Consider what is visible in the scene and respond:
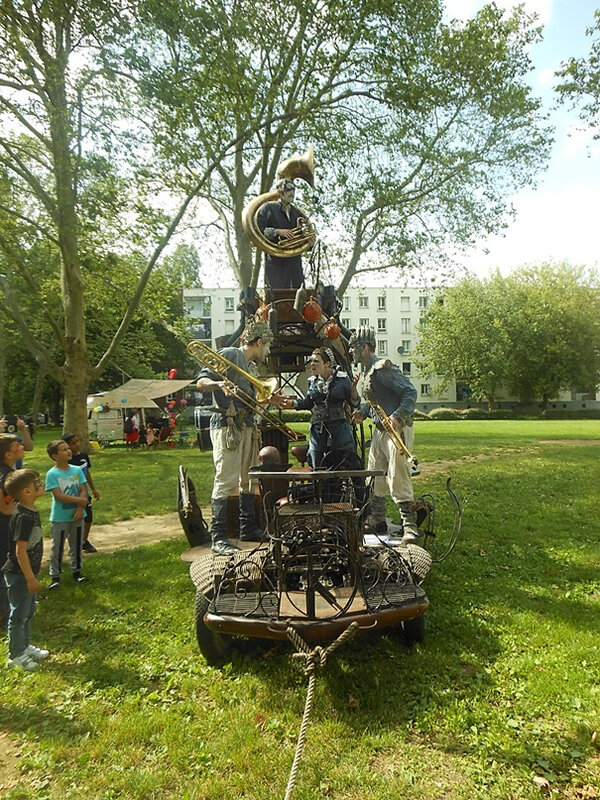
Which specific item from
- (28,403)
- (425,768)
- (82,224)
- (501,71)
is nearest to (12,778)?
(425,768)

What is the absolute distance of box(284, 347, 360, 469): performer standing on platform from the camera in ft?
19.4

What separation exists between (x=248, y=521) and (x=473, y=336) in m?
46.9

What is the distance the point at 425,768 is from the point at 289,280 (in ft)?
17.3

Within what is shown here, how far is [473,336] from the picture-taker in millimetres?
49312

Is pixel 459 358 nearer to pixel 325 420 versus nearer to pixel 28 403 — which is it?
pixel 28 403

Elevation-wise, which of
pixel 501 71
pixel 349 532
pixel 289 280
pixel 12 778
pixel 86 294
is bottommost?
pixel 12 778

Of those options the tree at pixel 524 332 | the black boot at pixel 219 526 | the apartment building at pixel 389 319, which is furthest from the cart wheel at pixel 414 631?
the apartment building at pixel 389 319

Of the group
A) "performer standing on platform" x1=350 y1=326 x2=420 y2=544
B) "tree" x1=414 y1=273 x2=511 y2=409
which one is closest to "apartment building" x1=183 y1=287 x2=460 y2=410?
"tree" x1=414 y1=273 x2=511 y2=409

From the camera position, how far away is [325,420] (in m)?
5.97

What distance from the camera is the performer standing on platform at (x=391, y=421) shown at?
5.89 m

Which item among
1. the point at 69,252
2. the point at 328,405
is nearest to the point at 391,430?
the point at 328,405

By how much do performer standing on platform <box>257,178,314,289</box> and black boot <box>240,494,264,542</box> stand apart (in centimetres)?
264

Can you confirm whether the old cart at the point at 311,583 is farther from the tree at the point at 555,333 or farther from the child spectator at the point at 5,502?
the tree at the point at 555,333

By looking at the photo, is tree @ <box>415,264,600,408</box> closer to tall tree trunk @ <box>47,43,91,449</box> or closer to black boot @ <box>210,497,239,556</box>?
tall tree trunk @ <box>47,43,91,449</box>
